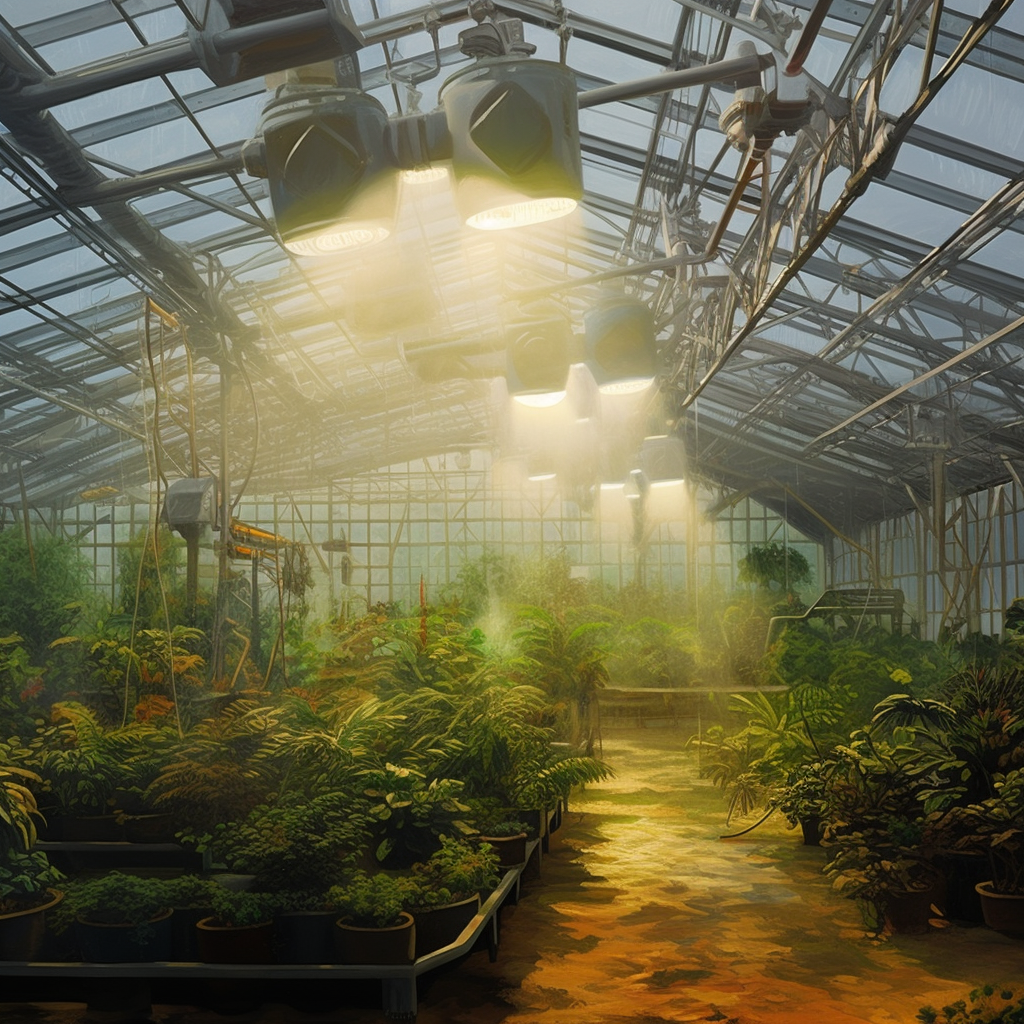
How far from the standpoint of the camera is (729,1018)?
3.96 m

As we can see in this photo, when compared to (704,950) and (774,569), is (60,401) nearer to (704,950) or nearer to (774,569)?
(704,950)

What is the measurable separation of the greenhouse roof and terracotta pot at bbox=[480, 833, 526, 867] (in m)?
2.29

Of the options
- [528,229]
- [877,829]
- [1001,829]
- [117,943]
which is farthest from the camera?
[528,229]

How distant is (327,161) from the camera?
8.74 feet

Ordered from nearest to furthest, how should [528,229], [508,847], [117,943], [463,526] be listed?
1. [117,943]
2. [508,847]
3. [528,229]
4. [463,526]

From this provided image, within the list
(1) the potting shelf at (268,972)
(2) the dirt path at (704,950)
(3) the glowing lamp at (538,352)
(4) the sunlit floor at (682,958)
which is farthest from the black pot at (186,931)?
(3) the glowing lamp at (538,352)

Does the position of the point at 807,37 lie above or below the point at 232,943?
above

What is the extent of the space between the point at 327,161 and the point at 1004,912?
14.6 ft

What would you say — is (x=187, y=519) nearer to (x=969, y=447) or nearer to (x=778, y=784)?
(x=778, y=784)

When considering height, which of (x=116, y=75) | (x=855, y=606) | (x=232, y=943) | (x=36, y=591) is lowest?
(x=232, y=943)

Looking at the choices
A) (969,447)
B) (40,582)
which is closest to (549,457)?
(969,447)

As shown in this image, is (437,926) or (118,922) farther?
(437,926)

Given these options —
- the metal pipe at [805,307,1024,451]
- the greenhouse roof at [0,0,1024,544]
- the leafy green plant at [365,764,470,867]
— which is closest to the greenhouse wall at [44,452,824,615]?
the metal pipe at [805,307,1024,451]

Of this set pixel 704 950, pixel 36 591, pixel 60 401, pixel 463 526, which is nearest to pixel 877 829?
pixel 704 950
